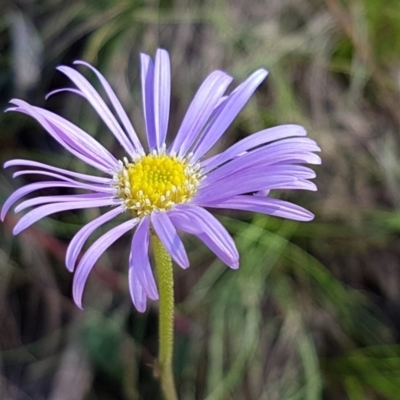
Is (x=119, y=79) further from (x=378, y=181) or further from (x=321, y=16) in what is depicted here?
(x=378, y=181)

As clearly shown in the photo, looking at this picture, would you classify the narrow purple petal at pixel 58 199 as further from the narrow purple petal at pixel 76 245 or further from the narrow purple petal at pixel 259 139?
the narrow purple petal at pixel 259 139

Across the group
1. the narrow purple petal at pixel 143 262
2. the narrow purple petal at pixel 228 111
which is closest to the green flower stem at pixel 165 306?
the narrow purple petal at pixel 143 262

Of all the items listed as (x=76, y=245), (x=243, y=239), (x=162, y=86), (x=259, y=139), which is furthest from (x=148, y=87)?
(x=243, y=239)

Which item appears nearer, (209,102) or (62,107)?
(209,102)

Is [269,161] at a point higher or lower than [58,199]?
higher

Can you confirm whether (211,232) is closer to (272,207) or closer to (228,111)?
(272,207)

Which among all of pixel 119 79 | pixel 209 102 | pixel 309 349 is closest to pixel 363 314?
pixel 309 349
